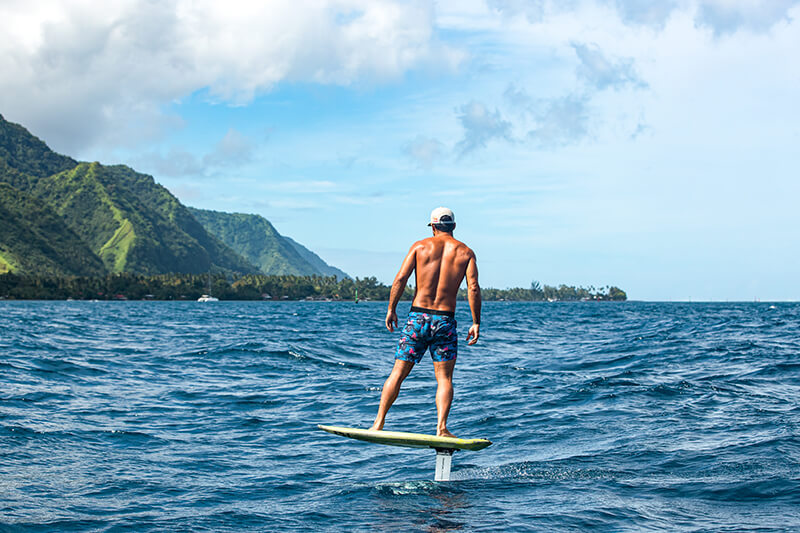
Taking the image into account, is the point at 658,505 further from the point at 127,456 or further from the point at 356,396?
the point at 356,396

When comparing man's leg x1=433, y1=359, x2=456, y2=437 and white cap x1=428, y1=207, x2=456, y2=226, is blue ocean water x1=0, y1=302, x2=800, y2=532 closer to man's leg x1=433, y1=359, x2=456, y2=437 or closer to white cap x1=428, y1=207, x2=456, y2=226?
man's leg x1=433, y1=359, x2=456, y2=437

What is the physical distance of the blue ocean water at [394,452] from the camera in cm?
1005

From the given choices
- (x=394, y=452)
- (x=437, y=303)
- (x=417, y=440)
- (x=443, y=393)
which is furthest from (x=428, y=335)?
(x=394, y=452)

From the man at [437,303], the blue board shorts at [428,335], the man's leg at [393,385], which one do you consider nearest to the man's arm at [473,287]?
the man at [437,303]

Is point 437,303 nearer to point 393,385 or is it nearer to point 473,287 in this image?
point 473,287

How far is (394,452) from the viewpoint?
15.0 meters

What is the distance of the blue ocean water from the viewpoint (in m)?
10.0

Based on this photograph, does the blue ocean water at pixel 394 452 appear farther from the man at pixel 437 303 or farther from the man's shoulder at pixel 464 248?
the man's shoulder at pixel 464 248

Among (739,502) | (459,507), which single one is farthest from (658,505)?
(459,507)

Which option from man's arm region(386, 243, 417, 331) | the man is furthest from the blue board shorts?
man's arm region(386, 243, 417, 331)

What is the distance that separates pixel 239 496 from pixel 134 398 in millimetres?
11394

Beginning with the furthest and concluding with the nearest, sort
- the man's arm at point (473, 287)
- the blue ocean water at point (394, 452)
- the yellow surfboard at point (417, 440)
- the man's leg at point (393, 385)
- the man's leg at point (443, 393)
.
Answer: the man's leg at point (393, 385)
the man's leg at point (443, 393)
the man's arm at point (473, 287)
the yellow surfboard at point (417, 440)
the blue ocean water at point (394, 452)

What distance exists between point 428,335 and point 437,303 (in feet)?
1.76

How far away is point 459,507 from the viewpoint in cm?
1044
